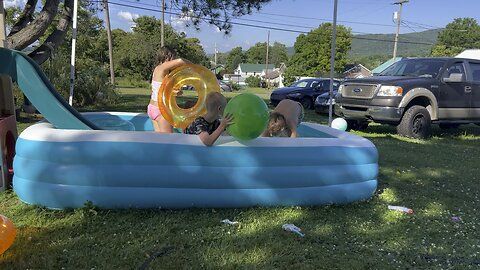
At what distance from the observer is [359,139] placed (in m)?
4.39

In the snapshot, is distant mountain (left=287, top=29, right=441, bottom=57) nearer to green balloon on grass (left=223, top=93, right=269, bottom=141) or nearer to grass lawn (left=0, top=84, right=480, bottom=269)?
grass lawn (left=0, top=84, right=480, bottom=269)

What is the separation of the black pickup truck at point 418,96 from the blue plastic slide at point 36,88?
6.60m

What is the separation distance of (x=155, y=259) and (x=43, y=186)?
1.42 meters

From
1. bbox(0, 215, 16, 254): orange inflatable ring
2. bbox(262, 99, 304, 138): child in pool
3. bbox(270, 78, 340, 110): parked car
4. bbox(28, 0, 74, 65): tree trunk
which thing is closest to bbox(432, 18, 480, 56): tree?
bbox(270, 78, 340, 110): parked car

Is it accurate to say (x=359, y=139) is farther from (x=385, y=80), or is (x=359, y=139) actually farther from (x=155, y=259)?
(x=385, y=80)

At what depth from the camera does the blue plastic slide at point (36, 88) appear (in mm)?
4090

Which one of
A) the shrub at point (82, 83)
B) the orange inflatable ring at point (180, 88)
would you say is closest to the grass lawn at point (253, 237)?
the orange inflatable ring at point (180, 88)

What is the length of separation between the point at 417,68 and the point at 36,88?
332 inches

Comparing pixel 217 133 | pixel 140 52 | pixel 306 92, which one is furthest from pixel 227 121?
pixel 140 52

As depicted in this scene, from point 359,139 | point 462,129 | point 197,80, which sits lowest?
point 462,129

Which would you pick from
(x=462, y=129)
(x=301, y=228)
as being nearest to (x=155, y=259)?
→ (x=301, y=228)

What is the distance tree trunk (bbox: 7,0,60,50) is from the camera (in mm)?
7681

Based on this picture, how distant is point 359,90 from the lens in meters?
9.20

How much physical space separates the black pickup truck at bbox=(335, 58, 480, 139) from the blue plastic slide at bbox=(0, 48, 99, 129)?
6.60 metres
